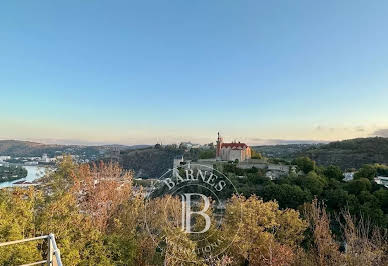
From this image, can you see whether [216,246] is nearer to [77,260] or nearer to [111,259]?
[111,259]

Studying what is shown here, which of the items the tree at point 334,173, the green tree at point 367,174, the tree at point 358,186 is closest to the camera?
the tree at point 358,186

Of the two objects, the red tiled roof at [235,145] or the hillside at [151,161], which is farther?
the hillside at [151,161]

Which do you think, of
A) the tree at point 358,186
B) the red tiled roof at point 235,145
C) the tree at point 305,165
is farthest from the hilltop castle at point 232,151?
the tree at point 358,186

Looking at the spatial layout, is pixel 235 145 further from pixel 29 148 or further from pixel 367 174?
pixel 29 148

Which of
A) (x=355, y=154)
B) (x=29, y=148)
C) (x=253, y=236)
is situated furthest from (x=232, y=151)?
(x=29, y=148)

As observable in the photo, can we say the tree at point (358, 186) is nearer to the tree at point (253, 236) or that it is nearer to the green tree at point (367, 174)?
the green tree at point (367, 174)

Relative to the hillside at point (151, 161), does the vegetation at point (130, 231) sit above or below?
Answer: above

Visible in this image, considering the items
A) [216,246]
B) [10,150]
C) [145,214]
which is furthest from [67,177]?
[10,150]
